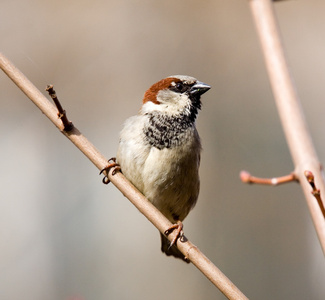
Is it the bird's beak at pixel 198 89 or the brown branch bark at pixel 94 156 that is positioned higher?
the brown branch bark at pixel 94 156

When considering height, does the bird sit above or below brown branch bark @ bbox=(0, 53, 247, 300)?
below

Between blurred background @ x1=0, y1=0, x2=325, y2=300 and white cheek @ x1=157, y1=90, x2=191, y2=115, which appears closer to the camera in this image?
white cheek @ x1=157, y1=90, x2=191, y2=115

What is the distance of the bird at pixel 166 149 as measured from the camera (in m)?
2.28

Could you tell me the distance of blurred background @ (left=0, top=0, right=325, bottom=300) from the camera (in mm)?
5039

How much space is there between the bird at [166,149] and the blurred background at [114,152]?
2.46 metres

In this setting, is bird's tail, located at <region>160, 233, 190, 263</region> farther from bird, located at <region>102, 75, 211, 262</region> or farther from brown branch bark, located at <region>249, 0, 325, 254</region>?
brown branch bark, located at <region>249, 0, 325, 254</region>

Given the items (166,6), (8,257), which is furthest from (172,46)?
(8,257)

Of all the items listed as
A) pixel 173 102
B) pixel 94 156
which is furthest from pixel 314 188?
pixel 173 102

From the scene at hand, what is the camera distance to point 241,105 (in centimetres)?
565

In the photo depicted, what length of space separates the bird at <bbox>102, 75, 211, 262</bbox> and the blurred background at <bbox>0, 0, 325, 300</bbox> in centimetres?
246

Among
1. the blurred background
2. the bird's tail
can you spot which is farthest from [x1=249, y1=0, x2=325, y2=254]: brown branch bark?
the blurred background

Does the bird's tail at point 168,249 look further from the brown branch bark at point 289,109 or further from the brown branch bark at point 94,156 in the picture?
the brown branch bark at point 289,109

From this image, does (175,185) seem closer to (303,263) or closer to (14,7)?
(303,263)

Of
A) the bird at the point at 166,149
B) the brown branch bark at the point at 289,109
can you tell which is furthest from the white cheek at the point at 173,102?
the brown branch bark at the point at 289,109
